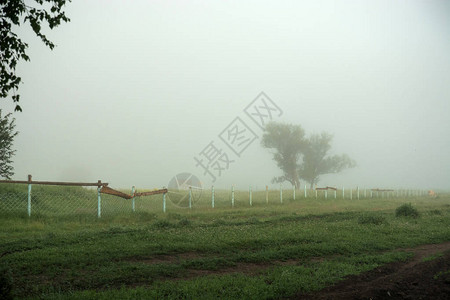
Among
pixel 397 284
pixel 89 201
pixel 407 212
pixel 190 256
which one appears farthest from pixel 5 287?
pixel 407 212

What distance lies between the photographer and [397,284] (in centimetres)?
649

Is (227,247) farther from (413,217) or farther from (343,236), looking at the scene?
(413,217)

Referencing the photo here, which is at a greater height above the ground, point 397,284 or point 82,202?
point 82,202

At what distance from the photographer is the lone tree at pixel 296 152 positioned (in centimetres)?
6619

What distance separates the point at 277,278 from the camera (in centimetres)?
698

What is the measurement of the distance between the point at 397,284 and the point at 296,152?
200 feet

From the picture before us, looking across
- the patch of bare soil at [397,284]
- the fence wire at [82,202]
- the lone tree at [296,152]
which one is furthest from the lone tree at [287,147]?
the patch of bare soil at [397,284]

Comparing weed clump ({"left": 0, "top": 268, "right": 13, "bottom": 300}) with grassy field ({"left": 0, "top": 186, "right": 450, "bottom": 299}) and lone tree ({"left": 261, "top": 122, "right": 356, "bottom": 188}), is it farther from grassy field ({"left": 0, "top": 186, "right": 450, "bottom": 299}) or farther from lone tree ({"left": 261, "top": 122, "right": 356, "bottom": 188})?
lone tree ({"left": 261, "top": 122, "right": 356, "bottom": 188})

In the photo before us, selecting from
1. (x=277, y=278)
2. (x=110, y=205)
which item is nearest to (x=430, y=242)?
(x=277, y=278)

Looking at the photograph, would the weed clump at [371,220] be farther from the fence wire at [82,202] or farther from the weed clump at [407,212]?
the fence wire at [82,202]

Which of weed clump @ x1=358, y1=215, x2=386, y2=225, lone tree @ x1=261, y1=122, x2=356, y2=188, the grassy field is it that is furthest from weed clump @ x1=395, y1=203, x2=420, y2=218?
lone tree @ x1=261, y1=122, x2=356, y2=188

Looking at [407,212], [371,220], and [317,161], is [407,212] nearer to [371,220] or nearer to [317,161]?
[371,220]

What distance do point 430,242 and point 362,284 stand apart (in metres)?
7.05

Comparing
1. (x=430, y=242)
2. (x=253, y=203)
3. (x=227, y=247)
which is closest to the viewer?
(x=227, y=247)
